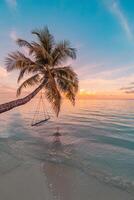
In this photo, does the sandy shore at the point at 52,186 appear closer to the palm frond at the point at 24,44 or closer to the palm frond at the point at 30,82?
the palm frond at the point at 30,82

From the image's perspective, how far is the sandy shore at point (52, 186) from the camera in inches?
244

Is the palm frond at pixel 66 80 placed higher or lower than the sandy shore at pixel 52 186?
higher

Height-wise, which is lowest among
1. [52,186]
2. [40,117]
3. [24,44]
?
[52,186]

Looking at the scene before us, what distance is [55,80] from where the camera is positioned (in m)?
17.4

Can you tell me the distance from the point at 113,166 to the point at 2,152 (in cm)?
648

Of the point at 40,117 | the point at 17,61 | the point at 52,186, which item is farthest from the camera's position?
the point at 40,117

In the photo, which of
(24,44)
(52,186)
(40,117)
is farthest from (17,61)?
(40,117)

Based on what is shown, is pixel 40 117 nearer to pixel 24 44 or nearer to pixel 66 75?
pixel 66 75

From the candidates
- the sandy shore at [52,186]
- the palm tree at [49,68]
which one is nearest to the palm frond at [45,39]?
the palm tree at [49,68]

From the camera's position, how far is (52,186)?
6.89 metres

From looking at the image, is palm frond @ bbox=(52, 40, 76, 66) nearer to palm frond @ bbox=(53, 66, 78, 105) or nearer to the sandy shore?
palm frond @ bbox=(53, 66, 78, 105)

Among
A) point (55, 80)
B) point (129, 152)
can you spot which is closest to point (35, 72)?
point (55, 80)

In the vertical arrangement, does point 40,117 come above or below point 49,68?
below

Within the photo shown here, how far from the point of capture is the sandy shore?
6203 millimetres
